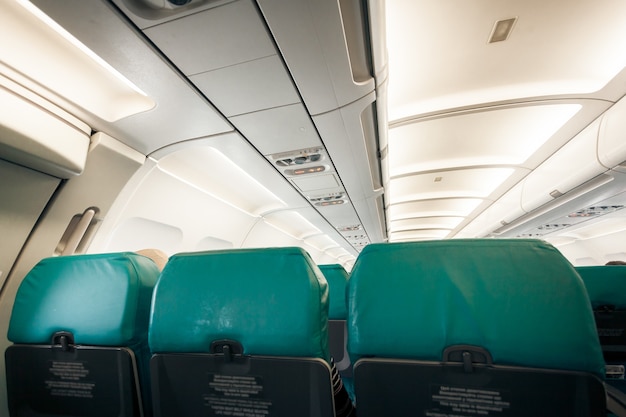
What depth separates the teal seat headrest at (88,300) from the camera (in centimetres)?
129

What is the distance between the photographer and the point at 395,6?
6.81 ft

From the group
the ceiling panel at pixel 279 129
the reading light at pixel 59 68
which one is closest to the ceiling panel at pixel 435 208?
the ceiling panel at pixel 279 129

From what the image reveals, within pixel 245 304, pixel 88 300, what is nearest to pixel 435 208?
pixel 245 304

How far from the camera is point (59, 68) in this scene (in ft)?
6.15

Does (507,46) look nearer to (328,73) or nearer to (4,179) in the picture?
(328,73)

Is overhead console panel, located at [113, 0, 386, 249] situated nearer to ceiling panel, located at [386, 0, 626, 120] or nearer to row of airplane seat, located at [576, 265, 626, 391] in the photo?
ceiling panel, located at [386, 0, 626, 120]

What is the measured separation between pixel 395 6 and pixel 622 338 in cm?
304

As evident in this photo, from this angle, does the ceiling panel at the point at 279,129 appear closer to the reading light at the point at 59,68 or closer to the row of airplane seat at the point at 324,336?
the reading light at the point at 59,68

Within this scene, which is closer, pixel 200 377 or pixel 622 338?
pixel 200 377

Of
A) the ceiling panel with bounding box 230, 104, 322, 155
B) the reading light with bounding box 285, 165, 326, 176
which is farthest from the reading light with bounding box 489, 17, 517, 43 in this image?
the reading light with bounding box 285, 165, 326, 176

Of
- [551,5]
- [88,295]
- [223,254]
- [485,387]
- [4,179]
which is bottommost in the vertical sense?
[485,387]

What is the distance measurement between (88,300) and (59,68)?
1.65 meters

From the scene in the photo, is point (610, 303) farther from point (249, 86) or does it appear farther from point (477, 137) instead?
point (249, 86)

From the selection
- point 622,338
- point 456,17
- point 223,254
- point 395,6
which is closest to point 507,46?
point 456,17
